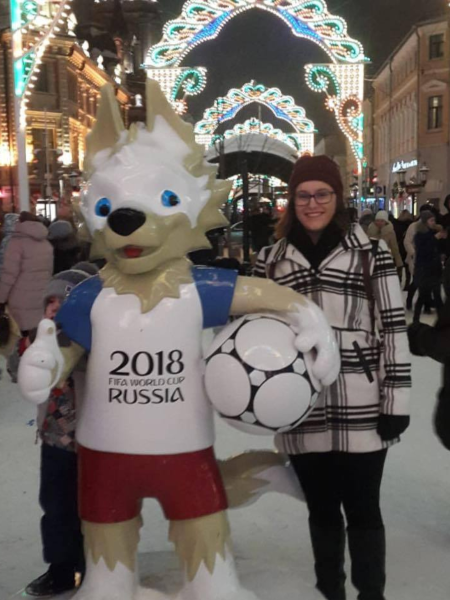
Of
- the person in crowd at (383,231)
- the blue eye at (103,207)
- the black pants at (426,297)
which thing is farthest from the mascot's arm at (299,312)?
the person in crowd at (383,231)

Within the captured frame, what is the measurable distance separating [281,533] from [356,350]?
133cm

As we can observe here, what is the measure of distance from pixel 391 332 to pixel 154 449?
0.88 meters

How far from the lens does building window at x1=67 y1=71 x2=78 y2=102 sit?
37.1 m

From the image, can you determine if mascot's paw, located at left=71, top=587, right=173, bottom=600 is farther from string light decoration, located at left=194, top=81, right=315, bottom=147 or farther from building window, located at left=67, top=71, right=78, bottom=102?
building window, located at left=67, top=71, right=78, bottom=102

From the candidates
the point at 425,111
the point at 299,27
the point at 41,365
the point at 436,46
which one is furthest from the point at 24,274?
the point at 436,46

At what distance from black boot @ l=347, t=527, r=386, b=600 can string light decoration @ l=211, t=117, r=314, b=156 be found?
10876 millimetres

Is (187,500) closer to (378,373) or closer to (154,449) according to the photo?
(154,449)

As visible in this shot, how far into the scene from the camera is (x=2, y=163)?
30.4 m

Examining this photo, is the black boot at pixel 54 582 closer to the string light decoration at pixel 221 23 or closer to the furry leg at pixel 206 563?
the furry leg at pixel 206 563

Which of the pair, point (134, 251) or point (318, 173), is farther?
point (318, 173)

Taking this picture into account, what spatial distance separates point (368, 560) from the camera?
95.5 inches

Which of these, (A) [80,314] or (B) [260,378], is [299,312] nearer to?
(B) [260,378]

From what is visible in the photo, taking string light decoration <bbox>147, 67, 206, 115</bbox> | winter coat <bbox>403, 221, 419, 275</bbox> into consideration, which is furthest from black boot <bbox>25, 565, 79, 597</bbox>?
winter coat <bbox>403, 221, 419, 275</bbox>

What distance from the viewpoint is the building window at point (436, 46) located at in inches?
1307
